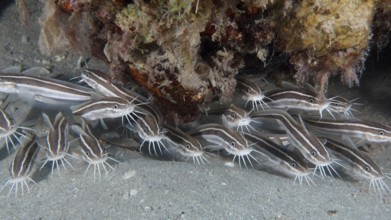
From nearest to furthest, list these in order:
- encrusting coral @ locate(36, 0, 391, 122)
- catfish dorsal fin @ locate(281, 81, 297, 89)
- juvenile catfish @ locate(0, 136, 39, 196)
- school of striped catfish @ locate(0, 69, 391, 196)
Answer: encrusting coral @ locate(36, 0, 391, 122) → juvenile catfish @ locate(0, 136, 39, 196) → school of striped catfish @ locate(0, 69, 391, 196) → catfish dorsal fin @ locate(281, 81, 297, 89)

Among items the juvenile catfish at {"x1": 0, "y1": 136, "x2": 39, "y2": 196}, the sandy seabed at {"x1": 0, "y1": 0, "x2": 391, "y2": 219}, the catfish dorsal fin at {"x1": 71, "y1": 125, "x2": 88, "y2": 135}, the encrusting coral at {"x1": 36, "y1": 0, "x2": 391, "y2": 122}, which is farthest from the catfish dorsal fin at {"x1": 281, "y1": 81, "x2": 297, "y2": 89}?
the juvenile catfish at {"x1": 0, "y1": 136, "x2": 39, "y2": 196}

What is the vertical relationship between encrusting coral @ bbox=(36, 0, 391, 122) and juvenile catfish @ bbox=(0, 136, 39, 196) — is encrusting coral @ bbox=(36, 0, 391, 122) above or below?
above

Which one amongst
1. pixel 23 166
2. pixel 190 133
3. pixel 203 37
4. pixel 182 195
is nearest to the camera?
pixel 182 195

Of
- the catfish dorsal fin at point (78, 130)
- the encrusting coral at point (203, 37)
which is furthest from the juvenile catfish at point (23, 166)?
the encrusting coral at point (203, 37)

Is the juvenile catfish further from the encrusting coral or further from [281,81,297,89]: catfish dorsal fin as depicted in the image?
[281,81,297,89]: catfish dorsal fin

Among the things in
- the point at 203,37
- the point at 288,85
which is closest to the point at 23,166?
the point at 203,37

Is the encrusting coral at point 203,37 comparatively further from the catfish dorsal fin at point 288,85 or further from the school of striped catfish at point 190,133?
the catfish dorsal fin at point 288,85

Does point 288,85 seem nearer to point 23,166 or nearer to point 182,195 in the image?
point 182,195
